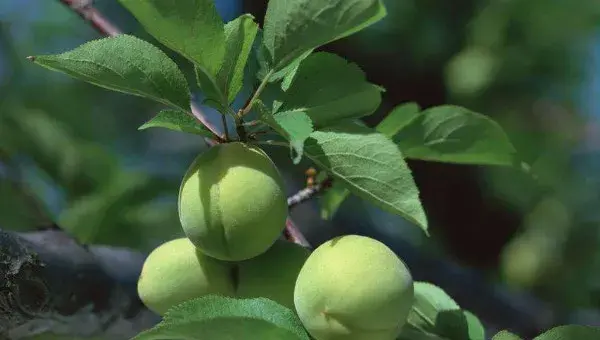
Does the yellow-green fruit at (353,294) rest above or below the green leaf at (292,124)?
below

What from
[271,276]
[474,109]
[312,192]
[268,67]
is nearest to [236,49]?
[268,67]

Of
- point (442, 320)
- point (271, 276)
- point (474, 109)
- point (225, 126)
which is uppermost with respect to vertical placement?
point (225, 126)

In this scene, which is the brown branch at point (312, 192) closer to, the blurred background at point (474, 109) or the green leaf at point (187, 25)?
the green leaf at point (187, 25)

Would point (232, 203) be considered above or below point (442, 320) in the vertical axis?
above

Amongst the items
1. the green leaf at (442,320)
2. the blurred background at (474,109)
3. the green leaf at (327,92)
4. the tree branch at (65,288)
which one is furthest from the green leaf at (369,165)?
the blurred background at (474,109)

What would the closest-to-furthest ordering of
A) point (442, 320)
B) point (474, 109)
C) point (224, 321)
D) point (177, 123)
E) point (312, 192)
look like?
point (224, 321) < point (177, 123) < point (442, 320) < point (312, 192) < point (474, 109)

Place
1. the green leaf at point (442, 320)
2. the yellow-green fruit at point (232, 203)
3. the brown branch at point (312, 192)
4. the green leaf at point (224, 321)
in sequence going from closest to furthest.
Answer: the green leaf at point (224, 321)
the yellow-green fruit at point (232, 203)
the green leaf at point (442, 320)
the brown branch at point (312, 192)

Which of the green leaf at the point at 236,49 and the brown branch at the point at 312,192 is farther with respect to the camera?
the brown branch at the point at 312,192

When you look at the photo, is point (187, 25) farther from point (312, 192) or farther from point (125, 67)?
point (312, 192)
